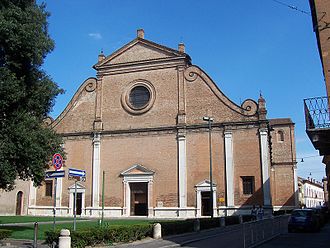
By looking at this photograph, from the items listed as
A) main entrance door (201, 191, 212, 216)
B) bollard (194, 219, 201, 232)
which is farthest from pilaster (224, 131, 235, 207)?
bollard (194, 219, 201, 232)

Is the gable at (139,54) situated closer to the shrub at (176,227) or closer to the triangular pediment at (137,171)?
the triangular pediment at (137,171)

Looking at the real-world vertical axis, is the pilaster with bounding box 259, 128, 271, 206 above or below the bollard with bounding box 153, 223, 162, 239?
above

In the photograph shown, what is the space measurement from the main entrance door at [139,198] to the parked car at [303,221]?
16.9m

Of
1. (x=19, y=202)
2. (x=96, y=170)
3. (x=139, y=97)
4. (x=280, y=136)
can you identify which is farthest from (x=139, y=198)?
(x=280, y=136)

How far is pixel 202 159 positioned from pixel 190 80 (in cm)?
774

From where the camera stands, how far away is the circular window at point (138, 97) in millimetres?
38188

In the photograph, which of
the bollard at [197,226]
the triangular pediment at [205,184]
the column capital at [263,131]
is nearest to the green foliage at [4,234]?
the bollard at [197,226]

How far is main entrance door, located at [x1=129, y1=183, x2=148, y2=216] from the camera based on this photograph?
36.9m

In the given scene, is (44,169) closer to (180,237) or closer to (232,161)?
(180,237)

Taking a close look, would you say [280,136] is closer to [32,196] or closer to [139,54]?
[139,54]

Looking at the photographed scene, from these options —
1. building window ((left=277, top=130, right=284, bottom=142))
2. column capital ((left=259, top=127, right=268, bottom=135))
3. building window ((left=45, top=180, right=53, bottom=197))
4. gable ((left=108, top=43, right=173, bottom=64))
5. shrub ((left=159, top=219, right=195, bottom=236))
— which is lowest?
shrub ((left=159, top=219, right=195, bottom=236))

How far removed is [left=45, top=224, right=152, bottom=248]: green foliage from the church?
1535 centimetres

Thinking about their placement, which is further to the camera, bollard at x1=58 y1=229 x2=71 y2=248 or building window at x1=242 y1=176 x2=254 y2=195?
building window at x1=242 y1=176 x2=254 y2=195

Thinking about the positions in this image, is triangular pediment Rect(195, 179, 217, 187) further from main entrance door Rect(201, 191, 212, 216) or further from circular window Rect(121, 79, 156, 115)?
circular window Rect(121, 79, 156, 115)
